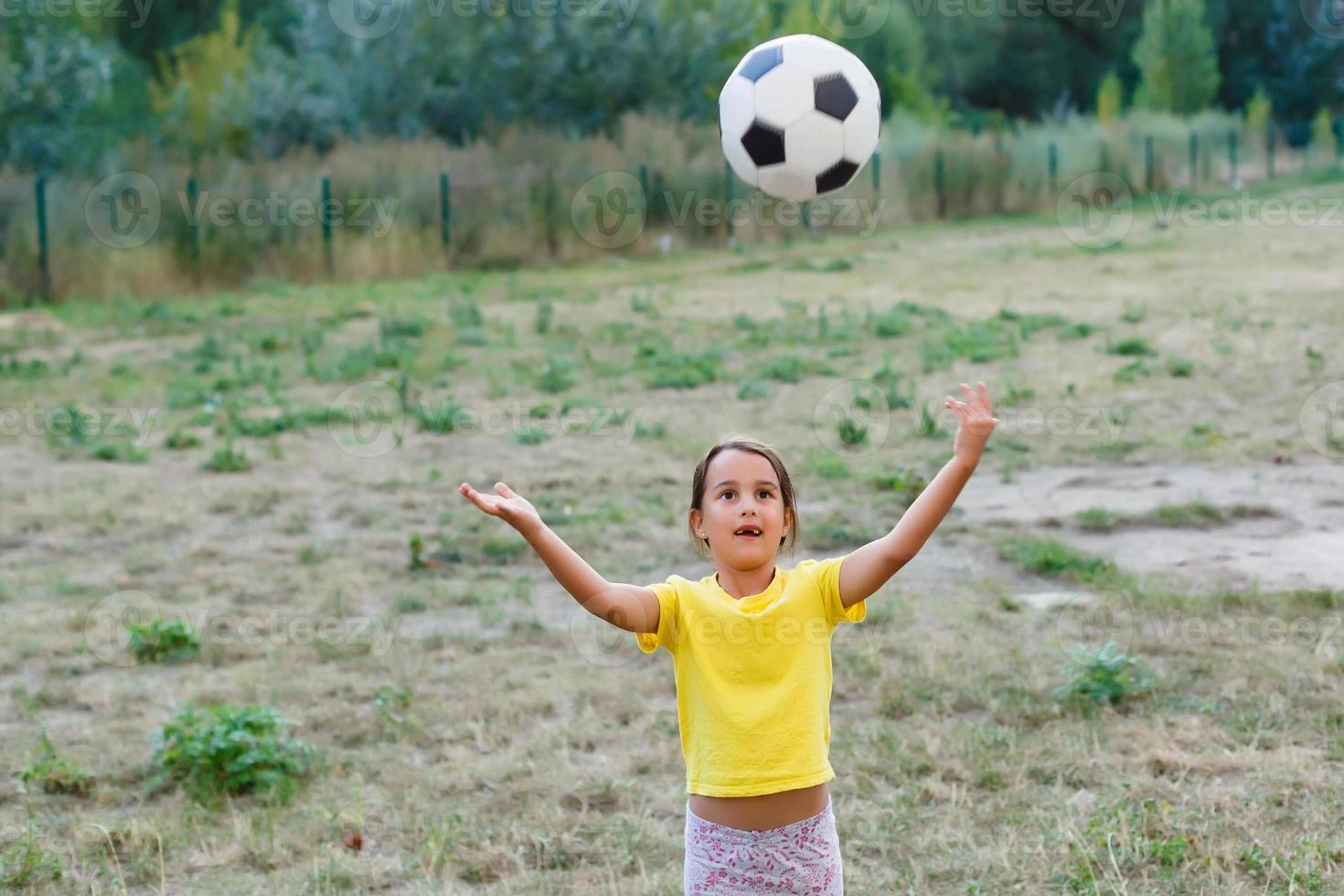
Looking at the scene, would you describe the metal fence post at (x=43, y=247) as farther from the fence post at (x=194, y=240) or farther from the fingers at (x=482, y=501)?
the fingers at (x=482, y=501)

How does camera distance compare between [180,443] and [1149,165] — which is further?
[1149,165]

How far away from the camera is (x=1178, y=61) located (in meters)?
41.5

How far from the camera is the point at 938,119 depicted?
134ft

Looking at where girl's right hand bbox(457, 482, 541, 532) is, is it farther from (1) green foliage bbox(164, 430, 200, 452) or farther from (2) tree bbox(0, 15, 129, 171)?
(2) tree bbox(0, 15, 129, 171)

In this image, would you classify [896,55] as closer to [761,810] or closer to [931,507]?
[931,507]

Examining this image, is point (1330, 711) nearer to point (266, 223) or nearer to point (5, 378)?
point (5, 378)

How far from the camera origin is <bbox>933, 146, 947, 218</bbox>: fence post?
23.0m

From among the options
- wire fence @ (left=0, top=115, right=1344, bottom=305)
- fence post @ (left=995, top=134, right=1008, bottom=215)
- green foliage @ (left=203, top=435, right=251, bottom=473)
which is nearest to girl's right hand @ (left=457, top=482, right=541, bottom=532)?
green foliage @ (left=203, top=435, right=251, bottom=473)

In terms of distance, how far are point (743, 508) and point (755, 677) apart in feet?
0.91

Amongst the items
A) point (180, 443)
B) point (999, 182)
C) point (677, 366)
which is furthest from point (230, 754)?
point (999, 182)

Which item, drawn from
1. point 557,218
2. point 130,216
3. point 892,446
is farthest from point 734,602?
point 557,218

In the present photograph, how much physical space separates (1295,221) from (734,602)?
19.5 metres

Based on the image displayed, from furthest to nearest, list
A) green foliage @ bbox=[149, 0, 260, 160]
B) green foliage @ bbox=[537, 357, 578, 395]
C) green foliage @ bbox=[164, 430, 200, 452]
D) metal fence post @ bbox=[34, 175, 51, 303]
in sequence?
1. green foliage @ bbox=[149, 0, 260, 160]
2. metal fence post @ bbox=[34, 175, 51, 303]
3. green foliage @ bbox=[537, 357, 578, 395]
4. green foliage @ bbox=[164, 430, 200, 452]

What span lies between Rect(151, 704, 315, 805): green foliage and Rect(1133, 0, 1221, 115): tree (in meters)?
40.8
